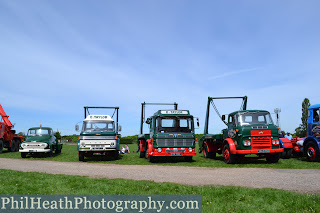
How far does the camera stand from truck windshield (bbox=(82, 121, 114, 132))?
56.8 feet

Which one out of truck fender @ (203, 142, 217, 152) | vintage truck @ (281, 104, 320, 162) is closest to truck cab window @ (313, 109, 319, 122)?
vintage truck @ (281, 104, 320, 162)

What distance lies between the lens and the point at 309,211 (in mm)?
5270

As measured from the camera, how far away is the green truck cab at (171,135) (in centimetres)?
1533

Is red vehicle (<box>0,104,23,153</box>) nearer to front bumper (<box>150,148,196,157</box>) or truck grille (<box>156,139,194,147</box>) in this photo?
front bumper (<box>150,148,196,157</box>)

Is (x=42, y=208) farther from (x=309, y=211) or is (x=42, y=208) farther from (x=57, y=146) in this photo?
(x=57, y=146)

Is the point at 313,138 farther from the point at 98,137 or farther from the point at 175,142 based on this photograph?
the point at 98,137

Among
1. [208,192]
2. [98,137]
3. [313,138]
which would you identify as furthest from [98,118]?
[313,138]

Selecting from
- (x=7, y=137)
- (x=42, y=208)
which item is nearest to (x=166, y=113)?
(x=42, y=208)

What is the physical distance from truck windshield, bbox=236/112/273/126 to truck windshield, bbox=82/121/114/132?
806 centimetres

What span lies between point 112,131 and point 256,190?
39.6ft

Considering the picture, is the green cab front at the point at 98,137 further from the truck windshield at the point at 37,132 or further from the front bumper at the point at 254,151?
the front bumper at the point at 254,151

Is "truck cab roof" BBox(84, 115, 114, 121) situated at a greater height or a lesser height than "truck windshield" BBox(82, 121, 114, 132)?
greater

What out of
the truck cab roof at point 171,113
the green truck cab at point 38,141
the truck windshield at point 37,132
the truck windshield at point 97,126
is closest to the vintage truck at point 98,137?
the truck windshield at point 97,126

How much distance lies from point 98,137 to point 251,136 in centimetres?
895
